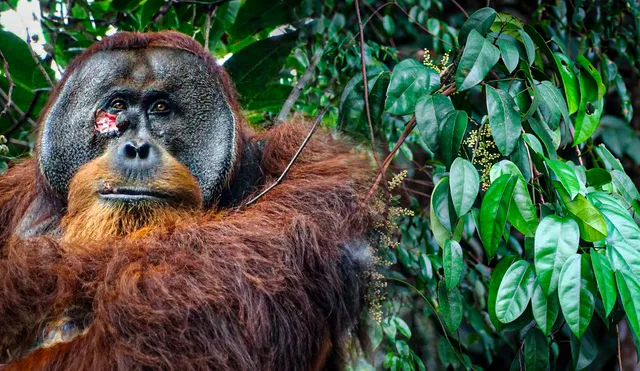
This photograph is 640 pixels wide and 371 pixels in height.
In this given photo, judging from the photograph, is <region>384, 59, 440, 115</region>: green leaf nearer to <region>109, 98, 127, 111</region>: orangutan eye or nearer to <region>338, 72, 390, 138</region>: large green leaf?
<region>338, 72, 390, 138</region>: large green leaf

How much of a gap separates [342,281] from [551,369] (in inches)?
31.4

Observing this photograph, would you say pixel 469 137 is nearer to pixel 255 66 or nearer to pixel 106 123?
pixel 106 123

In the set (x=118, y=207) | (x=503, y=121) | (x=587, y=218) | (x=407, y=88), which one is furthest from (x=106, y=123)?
(x=587, y=218)

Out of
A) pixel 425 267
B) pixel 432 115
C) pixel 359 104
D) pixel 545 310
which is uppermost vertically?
pixel 432 115

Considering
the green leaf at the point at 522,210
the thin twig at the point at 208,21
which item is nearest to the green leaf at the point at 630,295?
the green leaf at the point at 522,210

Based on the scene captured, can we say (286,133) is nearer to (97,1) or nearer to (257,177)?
(257,177)

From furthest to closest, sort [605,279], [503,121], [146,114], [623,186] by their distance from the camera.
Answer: [146,114]
[623,186]
[503,121]
[605,279]

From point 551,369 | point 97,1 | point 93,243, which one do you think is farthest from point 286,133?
point 97,1

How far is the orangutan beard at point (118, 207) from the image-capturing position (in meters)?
2.18

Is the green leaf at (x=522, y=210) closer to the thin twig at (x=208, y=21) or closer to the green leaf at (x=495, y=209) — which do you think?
the green leaf at (x=495, y=209)

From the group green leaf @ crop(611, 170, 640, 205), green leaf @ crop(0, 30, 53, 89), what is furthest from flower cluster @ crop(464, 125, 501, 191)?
green leaf @ crop(0, 30, 53, 89)

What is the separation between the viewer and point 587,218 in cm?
184

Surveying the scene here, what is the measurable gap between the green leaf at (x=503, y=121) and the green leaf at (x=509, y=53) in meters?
0.10

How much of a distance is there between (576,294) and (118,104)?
1.44 meters
